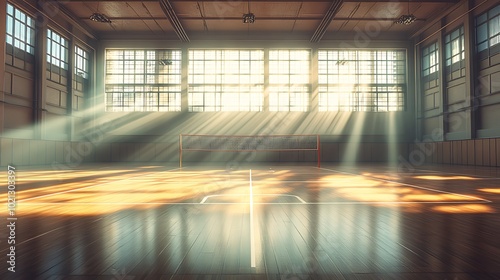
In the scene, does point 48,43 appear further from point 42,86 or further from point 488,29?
→ point 488,29

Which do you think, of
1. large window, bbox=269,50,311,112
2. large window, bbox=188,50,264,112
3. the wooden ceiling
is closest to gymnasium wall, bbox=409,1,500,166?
the wooden ceiling

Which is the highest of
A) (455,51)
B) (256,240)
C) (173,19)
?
(173,19)

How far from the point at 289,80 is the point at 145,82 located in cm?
867

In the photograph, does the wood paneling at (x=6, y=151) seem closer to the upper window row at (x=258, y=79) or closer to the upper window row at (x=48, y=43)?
the upper window row at (x=48, y=43)

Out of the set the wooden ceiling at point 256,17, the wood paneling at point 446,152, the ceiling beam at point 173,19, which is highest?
the wooden ceiling at point 256,17

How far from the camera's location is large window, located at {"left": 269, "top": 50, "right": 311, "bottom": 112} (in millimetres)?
19859

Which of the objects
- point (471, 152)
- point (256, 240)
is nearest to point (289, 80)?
point (471, 152)

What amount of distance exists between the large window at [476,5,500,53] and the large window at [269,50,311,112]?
8501mm

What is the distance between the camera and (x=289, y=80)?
781 inches

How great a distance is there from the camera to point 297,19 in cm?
1750

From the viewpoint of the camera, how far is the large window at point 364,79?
19.8 m

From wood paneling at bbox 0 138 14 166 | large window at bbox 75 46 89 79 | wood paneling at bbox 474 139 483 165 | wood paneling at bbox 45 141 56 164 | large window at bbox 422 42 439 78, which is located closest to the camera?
wood paneling at bbox 0 138 14 166

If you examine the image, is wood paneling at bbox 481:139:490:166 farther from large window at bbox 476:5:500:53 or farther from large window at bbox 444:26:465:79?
large window at bbox 476:5:500:53

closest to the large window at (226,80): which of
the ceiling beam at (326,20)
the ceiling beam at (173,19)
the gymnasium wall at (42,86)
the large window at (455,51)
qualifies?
the ceiling beam at (173,19)
